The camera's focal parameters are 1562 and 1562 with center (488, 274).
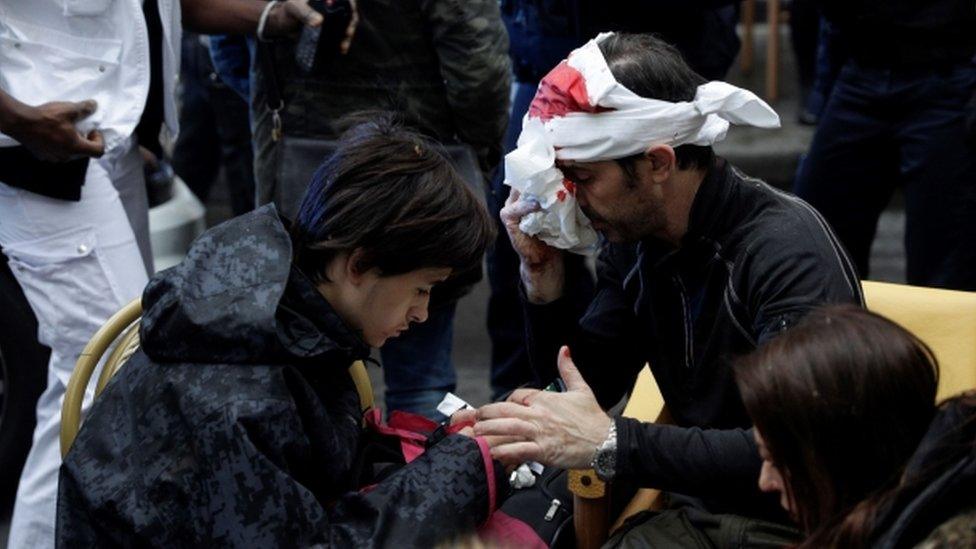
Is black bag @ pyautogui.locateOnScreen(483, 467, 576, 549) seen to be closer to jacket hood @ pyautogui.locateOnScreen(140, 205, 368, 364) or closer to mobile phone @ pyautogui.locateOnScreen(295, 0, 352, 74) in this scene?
jacket hood @ pyautogui.locateOnScreen(140, 205, 368, 364)

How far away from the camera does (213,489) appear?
235 cm

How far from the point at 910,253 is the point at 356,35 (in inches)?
69.9

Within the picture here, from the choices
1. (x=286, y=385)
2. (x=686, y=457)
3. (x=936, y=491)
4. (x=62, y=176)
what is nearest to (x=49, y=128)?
(x=62, y=176)

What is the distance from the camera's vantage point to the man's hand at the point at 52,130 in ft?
11.0

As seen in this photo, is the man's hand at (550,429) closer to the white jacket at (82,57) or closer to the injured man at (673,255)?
the injured man at (673,255)

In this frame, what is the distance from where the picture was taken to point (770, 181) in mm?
7242

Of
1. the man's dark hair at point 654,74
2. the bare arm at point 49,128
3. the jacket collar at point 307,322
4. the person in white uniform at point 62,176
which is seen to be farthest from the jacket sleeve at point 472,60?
the jacket collar at point 307,322

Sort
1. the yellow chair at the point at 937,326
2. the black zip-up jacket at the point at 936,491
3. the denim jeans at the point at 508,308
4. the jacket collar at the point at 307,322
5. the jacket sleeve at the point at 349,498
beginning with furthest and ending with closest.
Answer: the denim jeans at the point at 508,308 → the yellow chair at the point at 937,326 → the jacket collar at the point at 307,322 → the jacket sleeve at the point at 349,498 → the black zip-up jacket at the point at 936,491

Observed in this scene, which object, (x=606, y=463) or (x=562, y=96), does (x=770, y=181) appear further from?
(x=606, y=463)

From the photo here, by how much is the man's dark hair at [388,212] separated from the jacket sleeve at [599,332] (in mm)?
544

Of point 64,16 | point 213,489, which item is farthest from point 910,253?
point 213,489

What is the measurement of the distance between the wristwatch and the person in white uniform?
4.61ft

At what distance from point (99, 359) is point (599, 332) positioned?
0.95 m

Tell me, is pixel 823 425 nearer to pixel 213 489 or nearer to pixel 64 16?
pixel 213 489
